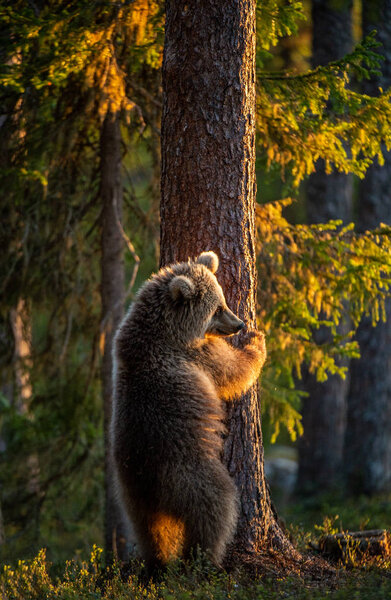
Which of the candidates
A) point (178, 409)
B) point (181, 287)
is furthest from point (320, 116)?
point (178, 409)

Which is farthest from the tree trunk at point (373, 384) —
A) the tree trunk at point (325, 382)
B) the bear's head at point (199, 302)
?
the bear's head at point (199, 302)

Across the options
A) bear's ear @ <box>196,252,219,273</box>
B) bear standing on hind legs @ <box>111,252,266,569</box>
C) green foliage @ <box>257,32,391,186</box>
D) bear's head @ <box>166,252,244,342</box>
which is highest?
green foliage @ <box>257,32,391,186</box>

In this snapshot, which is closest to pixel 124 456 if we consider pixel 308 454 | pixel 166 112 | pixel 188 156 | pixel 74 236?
pixel 188 156

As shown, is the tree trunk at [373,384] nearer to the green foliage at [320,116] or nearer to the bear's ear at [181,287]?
the green foliage at [320,116]

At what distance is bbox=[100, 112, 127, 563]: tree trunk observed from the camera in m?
8.41

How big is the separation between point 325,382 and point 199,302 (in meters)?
10.2

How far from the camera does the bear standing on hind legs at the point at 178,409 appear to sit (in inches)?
191

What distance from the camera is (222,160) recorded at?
5.45 metres

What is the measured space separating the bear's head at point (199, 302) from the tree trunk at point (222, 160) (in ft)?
0.71

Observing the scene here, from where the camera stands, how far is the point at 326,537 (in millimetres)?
5832

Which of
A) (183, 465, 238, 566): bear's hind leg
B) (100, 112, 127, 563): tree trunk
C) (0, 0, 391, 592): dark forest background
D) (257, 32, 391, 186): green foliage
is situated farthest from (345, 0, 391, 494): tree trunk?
(183, 465, 238, 566): bear's hind leg

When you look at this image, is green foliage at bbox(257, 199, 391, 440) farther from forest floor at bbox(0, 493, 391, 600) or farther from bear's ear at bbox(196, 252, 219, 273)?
forest floor at bbox(0, 493, 391, 600)

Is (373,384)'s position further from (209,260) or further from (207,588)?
(207,588)

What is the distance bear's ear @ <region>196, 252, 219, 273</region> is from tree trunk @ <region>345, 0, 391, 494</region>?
8.58 m
